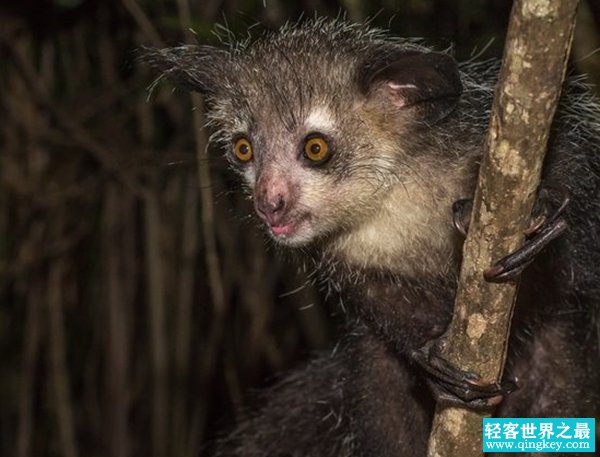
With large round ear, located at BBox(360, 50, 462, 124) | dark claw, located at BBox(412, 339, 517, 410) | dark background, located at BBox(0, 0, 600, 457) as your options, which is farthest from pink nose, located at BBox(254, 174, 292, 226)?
dark background, located at BBox(0, 0, 600, 457)

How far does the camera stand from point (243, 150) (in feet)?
12.3

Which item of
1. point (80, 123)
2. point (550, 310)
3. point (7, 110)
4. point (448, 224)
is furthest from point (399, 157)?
point (7, 110)

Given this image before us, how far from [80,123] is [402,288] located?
2.65 metres

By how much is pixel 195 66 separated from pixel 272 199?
0.80 metres

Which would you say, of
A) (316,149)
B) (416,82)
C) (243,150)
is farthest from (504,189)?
(243,150)

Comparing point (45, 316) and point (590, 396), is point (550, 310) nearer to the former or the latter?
point (590, 396)

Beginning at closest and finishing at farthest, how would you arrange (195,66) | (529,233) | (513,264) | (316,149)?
1. (513,264)
2. (529,233)
3. (316,149)
4. (195,66)

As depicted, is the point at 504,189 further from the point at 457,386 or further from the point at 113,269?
the point at 113,269

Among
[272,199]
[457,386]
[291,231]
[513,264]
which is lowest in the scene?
[457,386]

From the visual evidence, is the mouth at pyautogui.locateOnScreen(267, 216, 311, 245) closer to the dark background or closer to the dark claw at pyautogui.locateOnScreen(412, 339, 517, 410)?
the dark claw at pyautogui.locateOnScreen(412, 339, 517, 410)

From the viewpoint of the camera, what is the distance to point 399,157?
11.9 feet

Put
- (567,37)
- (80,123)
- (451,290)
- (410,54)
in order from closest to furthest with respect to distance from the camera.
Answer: (567,37)
(410,54)
(451,290)
(80,123)

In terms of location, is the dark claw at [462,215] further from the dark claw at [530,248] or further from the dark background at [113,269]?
the dark background at [113,269]

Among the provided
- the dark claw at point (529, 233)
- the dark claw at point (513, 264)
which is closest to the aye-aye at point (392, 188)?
the dark claw at point (529, 233)
